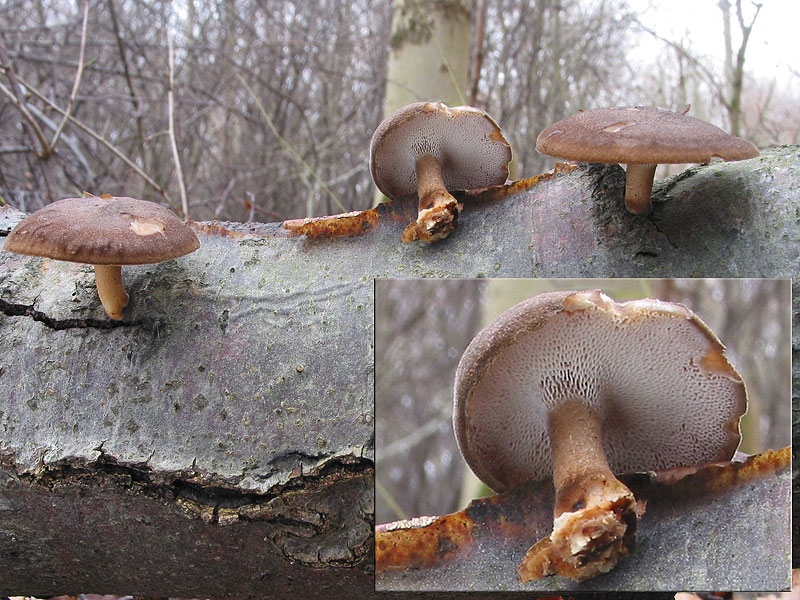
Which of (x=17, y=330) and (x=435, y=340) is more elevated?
(x=17, y=330)

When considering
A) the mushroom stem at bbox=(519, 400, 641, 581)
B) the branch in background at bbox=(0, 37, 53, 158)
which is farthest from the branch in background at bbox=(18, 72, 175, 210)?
the mushroom stem at bbox=(519, 400, 641, 581)

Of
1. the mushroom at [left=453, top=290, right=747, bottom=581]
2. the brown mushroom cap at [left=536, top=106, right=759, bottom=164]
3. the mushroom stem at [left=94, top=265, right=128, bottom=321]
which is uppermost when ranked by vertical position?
the brown mushroom cap at [left=536, top=106, right=759, bottom=164]

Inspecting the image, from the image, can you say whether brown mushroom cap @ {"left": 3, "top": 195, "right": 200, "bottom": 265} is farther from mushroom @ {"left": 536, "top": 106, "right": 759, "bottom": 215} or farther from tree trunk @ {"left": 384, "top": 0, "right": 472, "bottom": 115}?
tree trunk @ {"left": 384, "top": 0, "right": 472, "bottom": 115}

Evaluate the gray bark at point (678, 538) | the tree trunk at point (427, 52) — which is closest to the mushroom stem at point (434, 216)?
the gray bark at point (678, 538)

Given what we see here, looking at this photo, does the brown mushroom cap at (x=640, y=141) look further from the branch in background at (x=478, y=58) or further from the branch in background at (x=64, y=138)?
the branch in background at (x=64, y=138)

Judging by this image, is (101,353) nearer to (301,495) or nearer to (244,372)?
(244,372)

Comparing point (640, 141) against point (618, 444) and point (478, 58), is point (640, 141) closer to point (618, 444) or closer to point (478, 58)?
point (618, 444)

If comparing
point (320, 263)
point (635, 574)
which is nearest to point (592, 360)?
point (635, 574)
